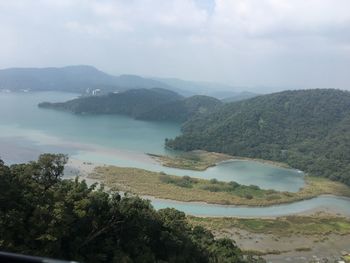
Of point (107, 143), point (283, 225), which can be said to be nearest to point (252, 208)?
point (283, 225)

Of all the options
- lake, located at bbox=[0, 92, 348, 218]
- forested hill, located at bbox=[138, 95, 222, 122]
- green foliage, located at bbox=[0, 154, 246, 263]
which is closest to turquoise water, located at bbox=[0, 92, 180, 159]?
lake, located at bbox=[0, 92, 348, 218]

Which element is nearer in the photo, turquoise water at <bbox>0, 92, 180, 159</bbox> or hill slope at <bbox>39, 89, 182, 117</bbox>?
turquoise water at <bbox>0, 92, 180, 159</bbox>

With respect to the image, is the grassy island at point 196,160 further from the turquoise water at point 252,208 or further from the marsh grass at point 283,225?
the marsh grass at point 283,225

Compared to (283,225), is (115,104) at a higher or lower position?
higher

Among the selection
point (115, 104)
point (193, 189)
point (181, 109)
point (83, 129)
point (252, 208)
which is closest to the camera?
point (252, 208)

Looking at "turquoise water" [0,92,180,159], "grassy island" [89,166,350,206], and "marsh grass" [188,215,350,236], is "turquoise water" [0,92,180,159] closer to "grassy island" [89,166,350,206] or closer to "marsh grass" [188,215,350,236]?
"grassy island" [89,166,350,206]

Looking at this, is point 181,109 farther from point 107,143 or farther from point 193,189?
point 193,189

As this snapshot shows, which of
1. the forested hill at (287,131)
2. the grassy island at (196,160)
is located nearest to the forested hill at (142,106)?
the forested hill at (287,131)
